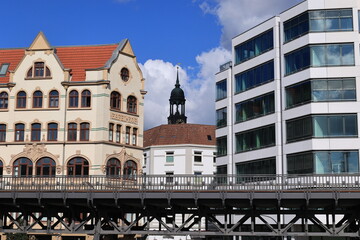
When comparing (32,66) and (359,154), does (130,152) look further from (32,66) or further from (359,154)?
(359,154)

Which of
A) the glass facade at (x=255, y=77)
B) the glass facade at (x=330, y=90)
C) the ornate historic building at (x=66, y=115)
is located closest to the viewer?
the glass facade at (x=330, y=90)

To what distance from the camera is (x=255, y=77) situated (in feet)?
214

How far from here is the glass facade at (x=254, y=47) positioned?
207 ft

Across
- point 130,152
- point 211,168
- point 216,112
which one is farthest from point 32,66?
point 211,168

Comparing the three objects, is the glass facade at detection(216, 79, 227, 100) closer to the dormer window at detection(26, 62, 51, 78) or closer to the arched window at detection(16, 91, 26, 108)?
the dormer window at detection(26, 62, 51, 78)

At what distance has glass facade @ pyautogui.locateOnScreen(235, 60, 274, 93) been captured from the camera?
2463 inches

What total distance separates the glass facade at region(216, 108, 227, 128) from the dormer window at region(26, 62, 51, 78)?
21895 mm

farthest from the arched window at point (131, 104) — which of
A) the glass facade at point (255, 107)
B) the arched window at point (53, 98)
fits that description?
the glass facade at point (255, 107)

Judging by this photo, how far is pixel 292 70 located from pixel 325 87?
183 inches

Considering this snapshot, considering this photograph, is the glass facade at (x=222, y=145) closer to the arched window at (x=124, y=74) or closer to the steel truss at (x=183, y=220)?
the arched window at (x=124, y=74)

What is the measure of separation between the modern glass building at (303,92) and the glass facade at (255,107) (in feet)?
0.34

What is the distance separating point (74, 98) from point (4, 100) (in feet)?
25.5

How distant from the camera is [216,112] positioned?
73812 mm

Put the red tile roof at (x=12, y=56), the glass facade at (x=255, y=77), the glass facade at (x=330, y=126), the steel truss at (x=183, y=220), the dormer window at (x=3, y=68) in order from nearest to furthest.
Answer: the steel truss at (x=183, y=220), the glass facade at (x=330, y=126), the glass facade at (x=255, y=77), the dormer window at (x=3, y=68), the red tile roof at (x=12, y=56)
